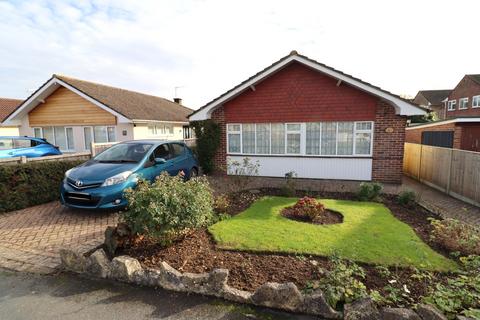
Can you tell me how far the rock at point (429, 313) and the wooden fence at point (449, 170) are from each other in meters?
6.48

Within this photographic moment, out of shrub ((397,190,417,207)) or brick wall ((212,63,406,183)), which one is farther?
brick wall ((212,63,406,183))

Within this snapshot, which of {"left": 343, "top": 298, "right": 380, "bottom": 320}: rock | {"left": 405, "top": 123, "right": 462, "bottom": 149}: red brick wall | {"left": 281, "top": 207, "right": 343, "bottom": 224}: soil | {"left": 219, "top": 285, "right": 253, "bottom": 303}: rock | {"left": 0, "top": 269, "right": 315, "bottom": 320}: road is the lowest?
{"left": 0, "top": 269, "right": 315, "bottom": 320}: road

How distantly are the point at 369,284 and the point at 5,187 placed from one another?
27.1 feet

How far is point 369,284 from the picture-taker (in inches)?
134

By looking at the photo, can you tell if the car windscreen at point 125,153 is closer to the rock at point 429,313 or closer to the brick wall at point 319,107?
the brick wall at point 319,107

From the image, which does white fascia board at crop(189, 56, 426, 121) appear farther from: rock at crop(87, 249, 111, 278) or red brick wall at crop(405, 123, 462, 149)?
rock at crop(87, 249, 111, 278)

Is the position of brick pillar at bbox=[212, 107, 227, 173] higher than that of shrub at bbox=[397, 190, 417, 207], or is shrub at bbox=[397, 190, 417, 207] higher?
brick pillar at bbox=[212, 107, 227, 173]

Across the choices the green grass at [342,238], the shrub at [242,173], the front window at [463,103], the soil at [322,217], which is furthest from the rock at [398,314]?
the front window at [463,103]

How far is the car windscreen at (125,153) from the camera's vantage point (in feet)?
23.9

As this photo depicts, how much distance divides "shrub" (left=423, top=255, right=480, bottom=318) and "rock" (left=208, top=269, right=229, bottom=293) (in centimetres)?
226

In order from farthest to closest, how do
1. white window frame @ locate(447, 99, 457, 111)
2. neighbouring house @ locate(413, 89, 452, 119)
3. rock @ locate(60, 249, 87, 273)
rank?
neighbouring house @ locate(413, 89, 452, 119)
white window frame @ locate(447, 99, 457, 111)
rock @ locate(60, 249, 87, 273)

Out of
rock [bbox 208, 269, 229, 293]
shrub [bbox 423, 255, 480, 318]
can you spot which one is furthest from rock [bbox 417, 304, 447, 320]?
rock [bbox 208, 269, 229, 293]

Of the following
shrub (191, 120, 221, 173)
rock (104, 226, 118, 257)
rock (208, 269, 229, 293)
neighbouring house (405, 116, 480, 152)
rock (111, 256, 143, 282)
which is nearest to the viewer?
rock (208, 269, 229, 293)

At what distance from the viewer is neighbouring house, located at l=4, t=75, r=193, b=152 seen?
15.3 metres
